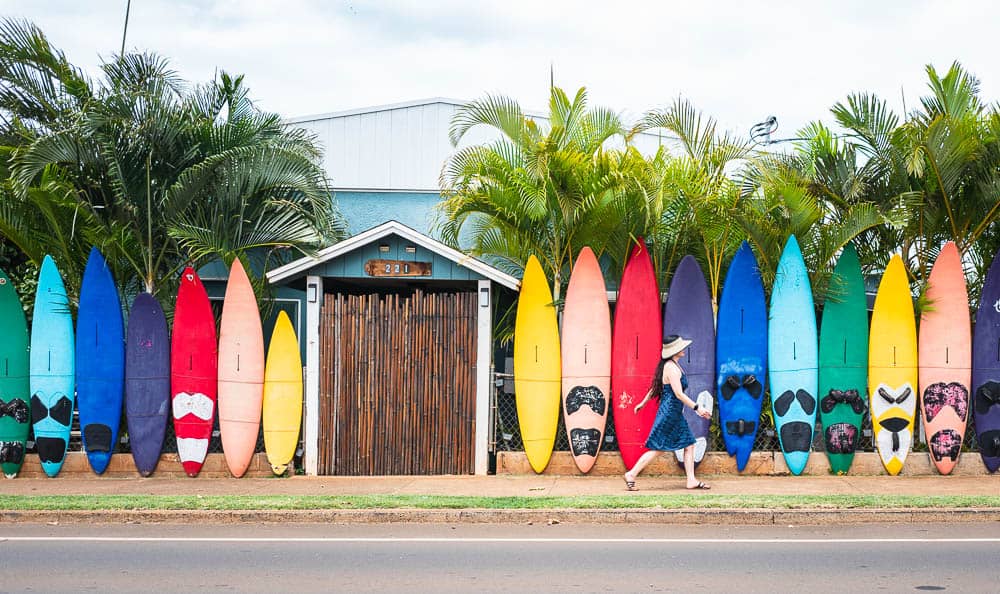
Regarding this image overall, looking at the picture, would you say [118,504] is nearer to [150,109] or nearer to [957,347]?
[150,109]

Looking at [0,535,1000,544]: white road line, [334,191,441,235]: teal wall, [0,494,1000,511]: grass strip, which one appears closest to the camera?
[0,535,1000,544]: white road line

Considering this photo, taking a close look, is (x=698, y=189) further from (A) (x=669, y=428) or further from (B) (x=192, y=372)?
(B) (x=192, y=372)

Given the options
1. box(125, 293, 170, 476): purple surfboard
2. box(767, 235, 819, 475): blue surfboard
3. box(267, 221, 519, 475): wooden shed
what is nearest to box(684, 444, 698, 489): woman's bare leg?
box(767, 235, 819, 475): blue surfboard

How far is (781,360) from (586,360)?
2217mm

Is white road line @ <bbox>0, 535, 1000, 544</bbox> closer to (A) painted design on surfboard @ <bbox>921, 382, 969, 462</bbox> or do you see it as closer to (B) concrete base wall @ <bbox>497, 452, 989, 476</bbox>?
(B) concrete base wall @ <bbox>497, 452, 989, 476</bbox>

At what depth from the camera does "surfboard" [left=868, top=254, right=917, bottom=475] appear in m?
11.6

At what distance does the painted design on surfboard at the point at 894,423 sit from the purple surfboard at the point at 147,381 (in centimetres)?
820

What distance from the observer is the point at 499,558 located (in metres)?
7.15

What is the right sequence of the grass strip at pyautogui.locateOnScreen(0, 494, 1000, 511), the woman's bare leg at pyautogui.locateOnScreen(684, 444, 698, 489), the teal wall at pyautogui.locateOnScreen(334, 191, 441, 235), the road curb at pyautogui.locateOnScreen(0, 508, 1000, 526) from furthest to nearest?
1. the teal wall at pyautogui.locateOnScreen(334, 191, 441, 235)
2. the woman's bare leg at pyautogui.locateOnScreen(684, 444, 698, 489)
3. the grass strip at pyautogui.locateOnScreen(0, 494, 1000, 511)
4. the road curb at pyautogui.locateOnScreen(0, 508, 1000, 526)

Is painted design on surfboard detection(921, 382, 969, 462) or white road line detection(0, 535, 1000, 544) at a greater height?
painted design on surfboard detection(921, 382, 969, 462)

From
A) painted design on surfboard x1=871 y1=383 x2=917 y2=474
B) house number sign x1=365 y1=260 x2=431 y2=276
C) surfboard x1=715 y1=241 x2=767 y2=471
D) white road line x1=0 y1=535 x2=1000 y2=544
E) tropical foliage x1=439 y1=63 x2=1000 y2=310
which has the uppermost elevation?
tropical foliage x1=439 y1=63 x2=1000 y2=310

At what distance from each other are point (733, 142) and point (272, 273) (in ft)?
18.2

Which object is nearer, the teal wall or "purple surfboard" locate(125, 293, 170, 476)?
"purple surfboard" locate(125, 293, 170, 476)

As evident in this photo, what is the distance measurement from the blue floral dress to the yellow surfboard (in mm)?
4290
